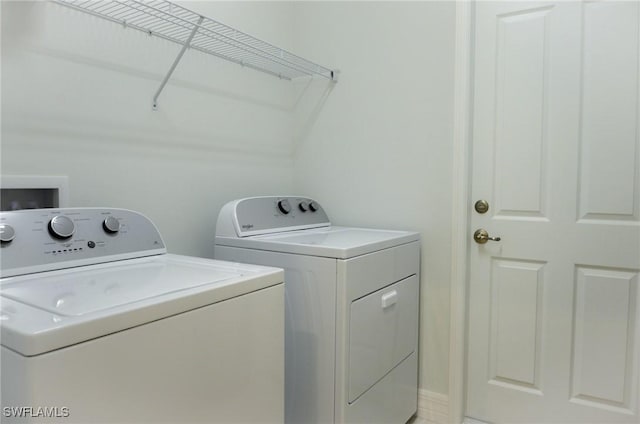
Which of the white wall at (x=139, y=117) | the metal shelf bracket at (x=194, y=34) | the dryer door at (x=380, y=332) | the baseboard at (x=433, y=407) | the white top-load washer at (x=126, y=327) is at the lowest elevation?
the baseboard at (x=433, y=407)

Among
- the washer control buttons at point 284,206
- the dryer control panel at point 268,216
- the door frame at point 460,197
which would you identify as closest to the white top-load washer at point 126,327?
the dryer control panel at point 268,216

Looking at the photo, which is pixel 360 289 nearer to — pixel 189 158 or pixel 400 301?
pixel 400 301

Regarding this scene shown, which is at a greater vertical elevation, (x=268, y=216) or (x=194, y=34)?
(x=194, y=34)

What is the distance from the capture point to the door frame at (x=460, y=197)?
197cm

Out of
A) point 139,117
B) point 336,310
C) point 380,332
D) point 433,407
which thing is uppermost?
point 139,117

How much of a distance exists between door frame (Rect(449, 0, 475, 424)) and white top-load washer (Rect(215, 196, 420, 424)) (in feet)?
0.75

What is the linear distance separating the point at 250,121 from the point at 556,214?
1.47m

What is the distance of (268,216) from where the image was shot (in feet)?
6.26

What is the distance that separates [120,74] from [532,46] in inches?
66.4

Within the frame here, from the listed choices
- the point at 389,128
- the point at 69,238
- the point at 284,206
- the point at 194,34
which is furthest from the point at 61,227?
the point at 389,128

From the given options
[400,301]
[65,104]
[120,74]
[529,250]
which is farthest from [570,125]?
[65,104]

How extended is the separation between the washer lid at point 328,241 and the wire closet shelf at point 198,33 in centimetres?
79

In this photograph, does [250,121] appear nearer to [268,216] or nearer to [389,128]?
[268,216]

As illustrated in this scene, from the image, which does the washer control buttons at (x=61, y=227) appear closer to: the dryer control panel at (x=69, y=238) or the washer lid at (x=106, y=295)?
the dryer control panel at (x=69, y=238)
